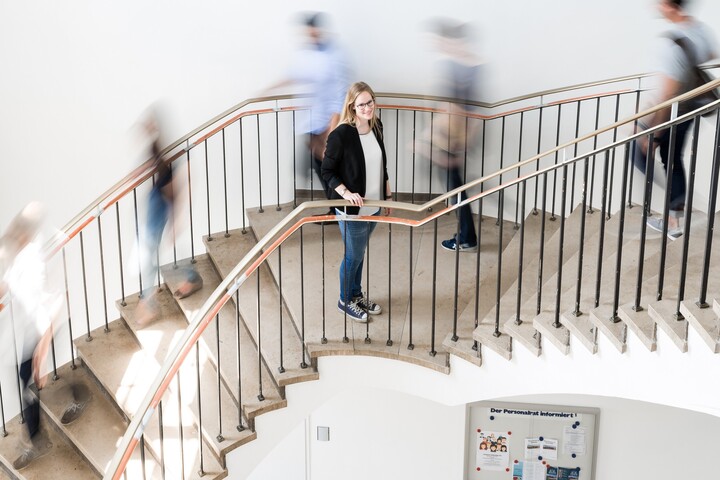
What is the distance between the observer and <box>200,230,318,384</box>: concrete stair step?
4.59 meters

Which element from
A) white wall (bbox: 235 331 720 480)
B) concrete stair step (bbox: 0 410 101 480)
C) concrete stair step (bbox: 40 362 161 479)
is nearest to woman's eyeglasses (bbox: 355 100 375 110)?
white wall (bbox: 235 331 720 480)

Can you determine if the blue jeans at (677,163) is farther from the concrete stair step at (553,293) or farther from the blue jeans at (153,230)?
the blue jeans at (153,230)

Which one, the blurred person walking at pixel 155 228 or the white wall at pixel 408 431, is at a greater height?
the blurred person walking at pixel 155 228

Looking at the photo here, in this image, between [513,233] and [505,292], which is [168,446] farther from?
[513,233]

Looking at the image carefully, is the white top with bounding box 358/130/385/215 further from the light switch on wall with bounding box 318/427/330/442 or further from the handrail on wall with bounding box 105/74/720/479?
the light switch on wall with bounding box 318/427/330/442

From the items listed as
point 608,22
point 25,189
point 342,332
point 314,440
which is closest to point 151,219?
point 342,332

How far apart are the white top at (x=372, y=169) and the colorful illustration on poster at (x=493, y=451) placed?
291cm

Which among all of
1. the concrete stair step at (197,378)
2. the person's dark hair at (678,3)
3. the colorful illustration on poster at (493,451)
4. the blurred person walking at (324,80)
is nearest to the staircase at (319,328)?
the concrete stair step at (197,378)

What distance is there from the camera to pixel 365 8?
6246 mm

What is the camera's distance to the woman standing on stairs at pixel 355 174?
444 centimetres

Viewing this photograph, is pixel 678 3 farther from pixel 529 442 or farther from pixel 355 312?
pixel 529 442

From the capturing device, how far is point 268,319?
5.06m

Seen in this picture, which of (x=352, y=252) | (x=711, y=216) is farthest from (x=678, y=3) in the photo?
(x=352, y=252)

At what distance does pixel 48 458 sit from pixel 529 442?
3792mm
